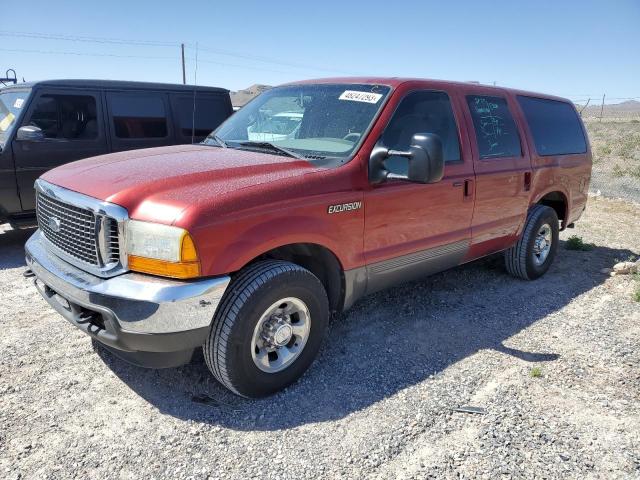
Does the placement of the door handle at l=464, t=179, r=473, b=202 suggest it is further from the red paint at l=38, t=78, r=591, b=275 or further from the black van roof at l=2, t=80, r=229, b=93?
the black van roof at l=2, t=80, r=229, b=93

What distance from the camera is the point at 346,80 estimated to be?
3.88m

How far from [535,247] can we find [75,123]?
18.3 ft

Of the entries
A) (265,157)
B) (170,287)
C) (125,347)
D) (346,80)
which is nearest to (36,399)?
(125,347)

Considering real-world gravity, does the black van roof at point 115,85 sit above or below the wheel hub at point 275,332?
above

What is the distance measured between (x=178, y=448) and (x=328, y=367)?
1.16m

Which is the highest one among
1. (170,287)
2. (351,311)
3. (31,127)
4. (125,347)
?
(31,127)

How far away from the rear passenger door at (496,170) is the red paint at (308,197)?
0.02m

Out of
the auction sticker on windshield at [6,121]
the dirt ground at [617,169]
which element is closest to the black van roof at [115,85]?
the auction sticker on windshield at [6,121]

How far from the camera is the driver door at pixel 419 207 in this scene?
11.2ft

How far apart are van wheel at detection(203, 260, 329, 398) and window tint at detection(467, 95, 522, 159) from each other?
7.07 feet

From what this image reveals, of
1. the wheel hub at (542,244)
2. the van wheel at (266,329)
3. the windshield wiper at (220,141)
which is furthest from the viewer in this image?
the wheel hub at (542,244)

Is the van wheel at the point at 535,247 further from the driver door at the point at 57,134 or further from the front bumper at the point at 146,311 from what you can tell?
the driver door at the point at 57,134

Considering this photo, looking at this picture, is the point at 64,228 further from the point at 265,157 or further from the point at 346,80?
the point at 346,80

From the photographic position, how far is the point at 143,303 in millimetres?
2457
